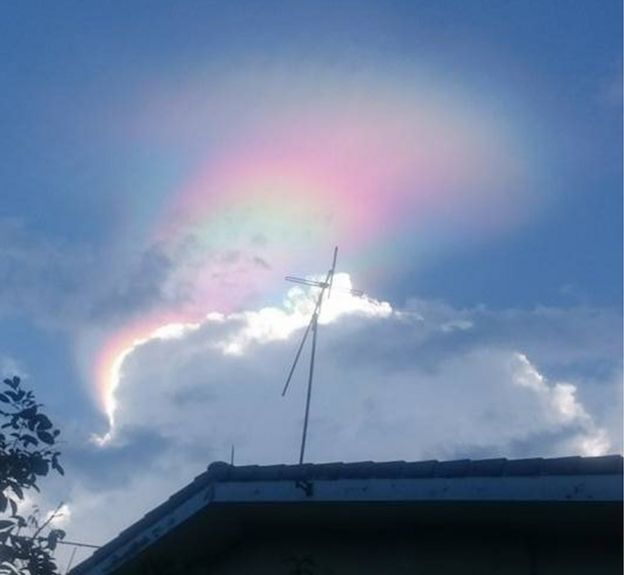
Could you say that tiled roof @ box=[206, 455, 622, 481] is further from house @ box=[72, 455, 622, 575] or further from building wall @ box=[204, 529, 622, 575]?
building wall @ box=[204, 529, 622, 575]

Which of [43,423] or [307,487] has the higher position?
[307,487]

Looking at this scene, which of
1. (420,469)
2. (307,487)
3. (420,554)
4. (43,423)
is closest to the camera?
(43,423)

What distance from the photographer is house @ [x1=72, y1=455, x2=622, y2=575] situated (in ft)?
20.1

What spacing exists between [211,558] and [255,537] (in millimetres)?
703

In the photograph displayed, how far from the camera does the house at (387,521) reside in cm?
614

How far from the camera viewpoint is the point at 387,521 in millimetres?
7551

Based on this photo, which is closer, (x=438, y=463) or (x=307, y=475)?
(x=438, y=463)

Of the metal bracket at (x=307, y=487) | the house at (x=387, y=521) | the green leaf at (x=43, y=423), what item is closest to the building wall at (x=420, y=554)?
the house at (x=387, y=521)

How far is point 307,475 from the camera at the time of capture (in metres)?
7.58

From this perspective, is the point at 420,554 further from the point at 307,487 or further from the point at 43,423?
the point at 43,423

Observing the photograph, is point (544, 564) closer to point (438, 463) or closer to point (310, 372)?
point (438, 463)

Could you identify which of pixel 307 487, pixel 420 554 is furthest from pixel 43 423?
pixel 420 554

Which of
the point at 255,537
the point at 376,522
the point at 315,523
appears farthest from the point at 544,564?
the point at 255,537

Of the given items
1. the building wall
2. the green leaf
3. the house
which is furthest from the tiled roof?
the green leaf
